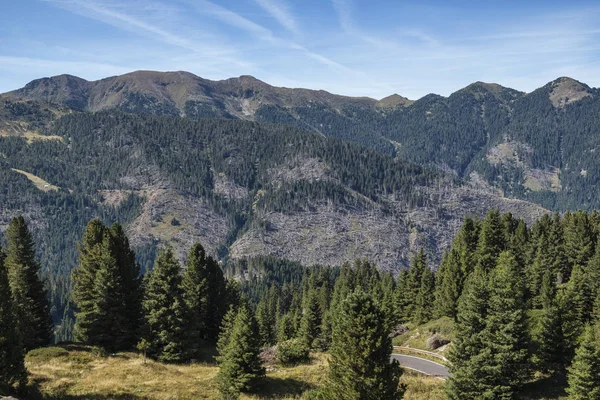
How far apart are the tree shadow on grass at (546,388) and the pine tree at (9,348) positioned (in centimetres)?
4750

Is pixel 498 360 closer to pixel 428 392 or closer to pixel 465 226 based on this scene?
pixel 428 392

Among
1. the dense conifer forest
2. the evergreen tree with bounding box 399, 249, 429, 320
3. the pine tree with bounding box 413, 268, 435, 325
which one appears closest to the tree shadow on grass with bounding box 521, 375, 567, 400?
the dense conifer forest

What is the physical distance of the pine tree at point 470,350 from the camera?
40.2 m

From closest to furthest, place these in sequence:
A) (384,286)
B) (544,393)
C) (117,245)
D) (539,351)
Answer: (544,393) → (539,351) → (117,245) → (384,286)

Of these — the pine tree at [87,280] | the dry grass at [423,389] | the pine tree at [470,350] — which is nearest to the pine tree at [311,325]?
the dry grass at [423,389]

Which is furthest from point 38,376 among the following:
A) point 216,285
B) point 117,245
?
point 216,285

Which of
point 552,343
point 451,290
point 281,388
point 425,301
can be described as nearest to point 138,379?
point 281,388

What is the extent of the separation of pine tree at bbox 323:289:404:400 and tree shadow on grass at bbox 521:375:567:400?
3063 cm

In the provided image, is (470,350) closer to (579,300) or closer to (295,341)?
(295,341)

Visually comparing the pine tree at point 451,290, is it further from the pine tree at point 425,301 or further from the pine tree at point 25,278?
the pine tree at point 25,278

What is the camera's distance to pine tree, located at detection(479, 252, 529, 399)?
4128 cm

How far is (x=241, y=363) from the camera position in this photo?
123 feet

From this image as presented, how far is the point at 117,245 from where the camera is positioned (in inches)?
2200

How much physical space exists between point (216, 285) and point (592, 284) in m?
61.8
